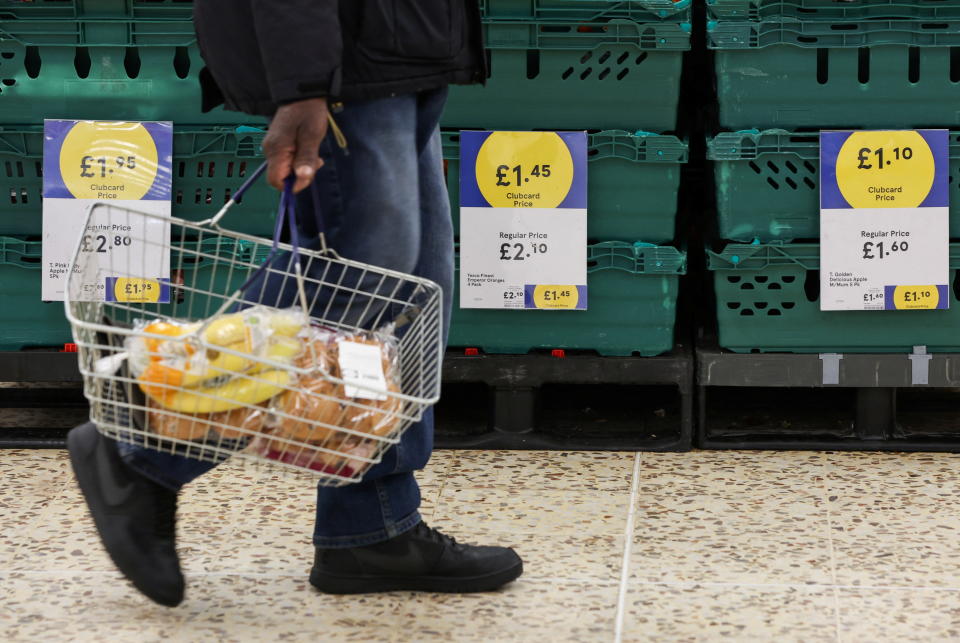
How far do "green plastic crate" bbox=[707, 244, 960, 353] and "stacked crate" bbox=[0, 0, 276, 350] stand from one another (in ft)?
3.52

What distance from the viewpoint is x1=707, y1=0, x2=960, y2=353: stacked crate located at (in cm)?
286

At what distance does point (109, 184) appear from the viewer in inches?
115

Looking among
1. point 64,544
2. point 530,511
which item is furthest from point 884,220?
point 64,544

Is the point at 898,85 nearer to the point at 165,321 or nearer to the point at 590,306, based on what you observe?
the point at 590,306

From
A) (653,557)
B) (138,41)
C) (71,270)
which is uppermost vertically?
(138,41)

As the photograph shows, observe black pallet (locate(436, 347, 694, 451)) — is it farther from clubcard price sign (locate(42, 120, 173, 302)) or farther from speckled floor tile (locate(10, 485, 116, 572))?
speckled floor tile (locate(10, 485, 116, 572))

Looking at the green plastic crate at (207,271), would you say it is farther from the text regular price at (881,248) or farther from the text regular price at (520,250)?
the text regular price at (881,248)

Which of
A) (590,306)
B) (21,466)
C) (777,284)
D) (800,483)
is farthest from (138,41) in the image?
(800,483)

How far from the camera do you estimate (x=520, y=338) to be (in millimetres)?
3031

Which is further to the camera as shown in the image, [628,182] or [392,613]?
[628,182]

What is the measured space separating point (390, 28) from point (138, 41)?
1.22 metres

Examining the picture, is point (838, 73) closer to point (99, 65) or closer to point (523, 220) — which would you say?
point (523, 220)

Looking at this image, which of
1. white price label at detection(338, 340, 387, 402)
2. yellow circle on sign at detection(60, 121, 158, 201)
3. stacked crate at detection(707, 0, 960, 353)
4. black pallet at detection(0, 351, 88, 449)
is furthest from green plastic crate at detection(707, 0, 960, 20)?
black pallet at detection(0, 351, 88, 449)

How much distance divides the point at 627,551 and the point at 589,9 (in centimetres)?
122
